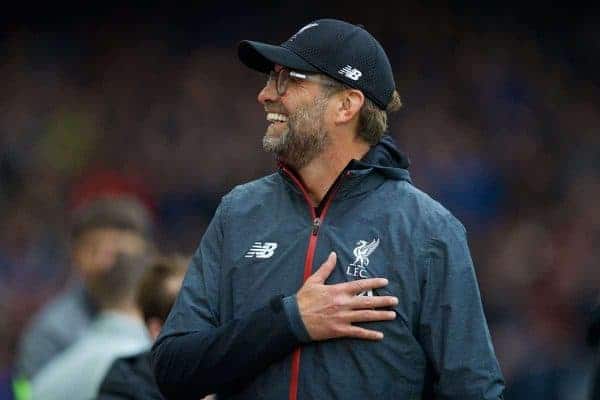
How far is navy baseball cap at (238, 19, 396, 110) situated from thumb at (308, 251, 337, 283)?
50 cm

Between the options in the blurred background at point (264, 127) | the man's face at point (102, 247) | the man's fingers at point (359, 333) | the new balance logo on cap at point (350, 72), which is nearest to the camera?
the man's fingers at point (359, 333)

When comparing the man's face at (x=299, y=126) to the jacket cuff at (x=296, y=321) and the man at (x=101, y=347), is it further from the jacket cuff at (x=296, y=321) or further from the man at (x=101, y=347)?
the man at (x=101, y=347)

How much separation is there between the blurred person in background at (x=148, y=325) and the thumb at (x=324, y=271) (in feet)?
2.88

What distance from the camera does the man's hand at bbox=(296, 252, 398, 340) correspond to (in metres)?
3.63

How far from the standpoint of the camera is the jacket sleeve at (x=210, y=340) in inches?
144

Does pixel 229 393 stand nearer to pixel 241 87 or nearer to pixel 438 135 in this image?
pixel 438 135

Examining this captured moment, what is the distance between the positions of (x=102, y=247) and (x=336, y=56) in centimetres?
312

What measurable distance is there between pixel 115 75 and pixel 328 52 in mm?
8184

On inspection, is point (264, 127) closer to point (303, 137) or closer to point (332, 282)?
point (303, 137)

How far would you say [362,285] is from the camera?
363 cm

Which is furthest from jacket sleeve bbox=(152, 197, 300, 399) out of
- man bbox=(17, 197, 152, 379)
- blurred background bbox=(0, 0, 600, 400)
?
blurred background bbox=(0, 0, 600, 400)

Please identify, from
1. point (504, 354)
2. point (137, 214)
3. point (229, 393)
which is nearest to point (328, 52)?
point (229, 393)

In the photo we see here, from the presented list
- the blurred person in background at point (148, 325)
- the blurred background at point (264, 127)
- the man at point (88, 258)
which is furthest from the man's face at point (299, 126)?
the blurred background at point (264, 127)

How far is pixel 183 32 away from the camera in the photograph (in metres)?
11.9
